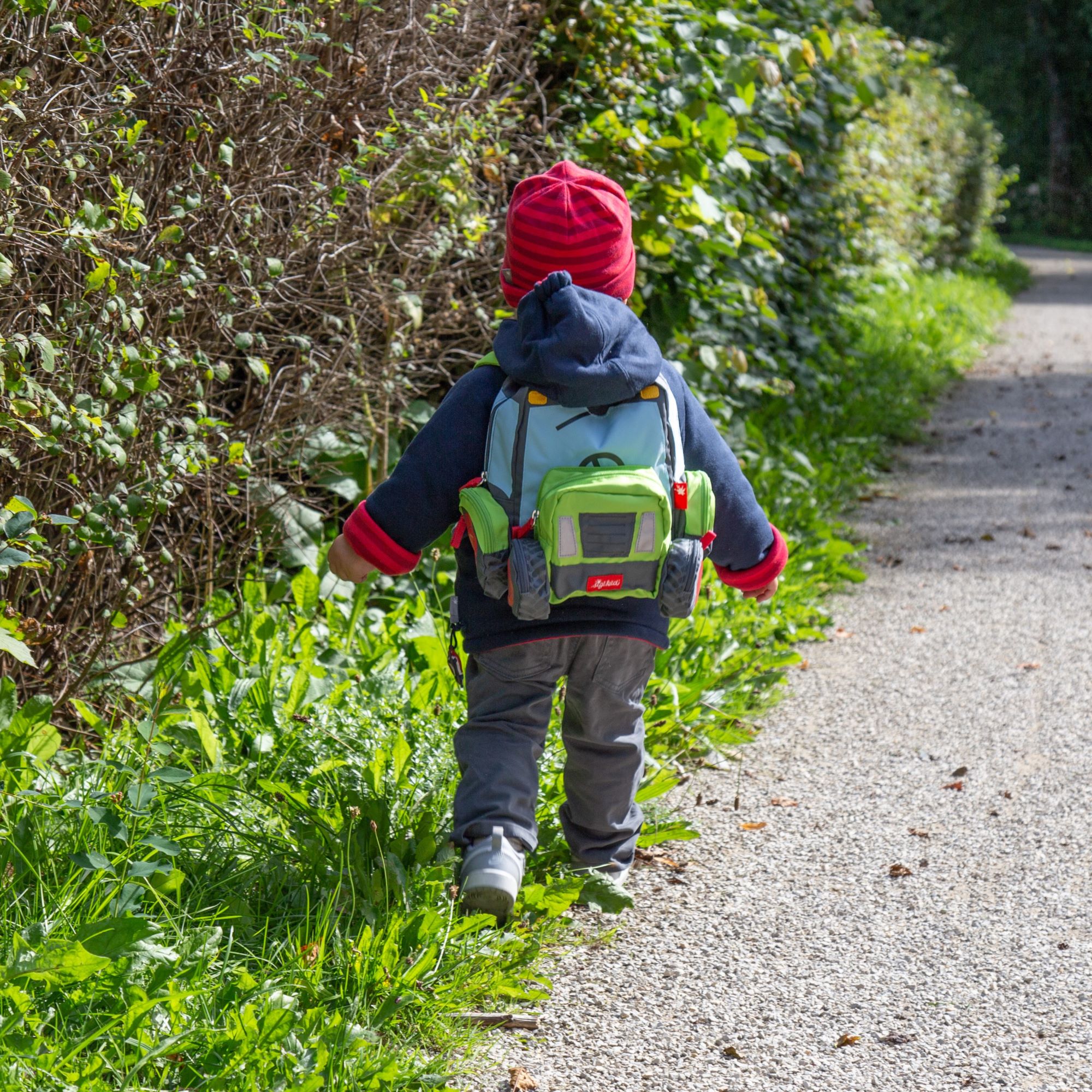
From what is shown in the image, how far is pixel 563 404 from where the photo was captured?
2.28m

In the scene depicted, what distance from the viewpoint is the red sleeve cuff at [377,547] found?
2.43m

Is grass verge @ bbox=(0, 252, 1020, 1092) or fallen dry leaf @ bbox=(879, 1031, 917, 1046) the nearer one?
grass verge @ bbox=(0, 252, 1020, 1092)

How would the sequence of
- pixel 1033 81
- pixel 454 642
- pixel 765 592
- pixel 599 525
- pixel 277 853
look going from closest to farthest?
pixel 599 525 → pixel 277 853 → pixel 454 642 → pixel 765 592 → pixel 1033 81

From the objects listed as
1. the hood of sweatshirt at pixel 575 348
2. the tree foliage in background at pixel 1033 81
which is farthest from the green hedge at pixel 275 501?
the tree foliage in background at pixel 1033 81

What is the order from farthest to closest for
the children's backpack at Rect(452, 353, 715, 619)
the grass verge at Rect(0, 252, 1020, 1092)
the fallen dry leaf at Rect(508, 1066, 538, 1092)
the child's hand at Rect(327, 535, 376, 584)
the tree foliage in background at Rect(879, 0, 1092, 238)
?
the tree foliage in background at Rect(879, 0, 1092, 238), the child's hand at Rect(327, 535, 376, 584), the children's backpack at Rect(452, 353, 715, 619), the fallen dry leaf at Rect(508, 1066, 538, 1092), the grass verge at Rect(0, 252, 1020, 1092)

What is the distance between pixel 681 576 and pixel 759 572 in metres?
0.42

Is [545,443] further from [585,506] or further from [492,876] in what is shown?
[492,876]

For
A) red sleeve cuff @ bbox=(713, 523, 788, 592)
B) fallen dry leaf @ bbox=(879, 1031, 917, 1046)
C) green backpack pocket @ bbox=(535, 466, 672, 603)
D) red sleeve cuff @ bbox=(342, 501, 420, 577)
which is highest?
green backpack pocket @ bbox=(535, 466, 672, 603)

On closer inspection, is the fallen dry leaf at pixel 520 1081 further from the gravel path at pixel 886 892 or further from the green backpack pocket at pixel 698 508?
the green backpack pocket at pixel 698 508

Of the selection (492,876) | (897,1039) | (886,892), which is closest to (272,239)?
(492,876)

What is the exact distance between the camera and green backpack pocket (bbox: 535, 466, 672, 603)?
218 centimetres

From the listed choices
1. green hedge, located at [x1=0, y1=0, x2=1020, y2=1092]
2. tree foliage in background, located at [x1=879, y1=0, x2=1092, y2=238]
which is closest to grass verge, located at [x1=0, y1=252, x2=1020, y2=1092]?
green hedge, located at [x1=0, y1=0, x2=1020, y2=1092]

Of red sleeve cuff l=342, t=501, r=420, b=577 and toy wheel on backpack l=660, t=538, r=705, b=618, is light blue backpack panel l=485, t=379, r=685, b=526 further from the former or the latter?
red sleeve cuff l=342, t=501, r=420, b=577

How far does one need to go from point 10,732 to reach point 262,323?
1293 mm
